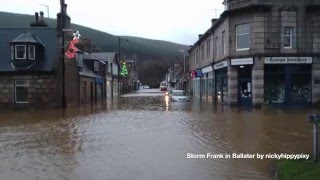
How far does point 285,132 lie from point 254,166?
277 inches

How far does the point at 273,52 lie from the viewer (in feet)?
111

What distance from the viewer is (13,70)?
115ft

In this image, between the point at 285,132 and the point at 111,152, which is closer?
the point at 111,152

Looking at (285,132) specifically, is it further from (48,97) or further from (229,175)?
(48,97)

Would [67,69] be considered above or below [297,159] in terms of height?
above

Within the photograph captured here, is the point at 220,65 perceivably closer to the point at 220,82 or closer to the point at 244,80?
the point at 220,82

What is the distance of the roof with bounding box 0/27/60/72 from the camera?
35.3 meters

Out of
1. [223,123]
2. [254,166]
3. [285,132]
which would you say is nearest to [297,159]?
[254,166]

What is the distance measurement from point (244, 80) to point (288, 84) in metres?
3.39

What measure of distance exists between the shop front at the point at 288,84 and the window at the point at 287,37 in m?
1.45

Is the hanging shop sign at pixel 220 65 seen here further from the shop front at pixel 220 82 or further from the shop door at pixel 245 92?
the shop door at pixel 245 92

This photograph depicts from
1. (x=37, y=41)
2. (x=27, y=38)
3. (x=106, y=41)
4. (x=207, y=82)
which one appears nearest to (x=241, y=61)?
(x=207, y=82)

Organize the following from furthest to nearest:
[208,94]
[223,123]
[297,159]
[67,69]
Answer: [208,94], [67,69], [223,123], [297,159]

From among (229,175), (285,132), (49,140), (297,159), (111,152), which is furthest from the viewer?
(285,132)
